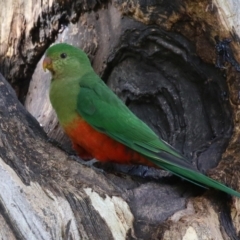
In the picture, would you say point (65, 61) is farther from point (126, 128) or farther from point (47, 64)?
point (126, 128)

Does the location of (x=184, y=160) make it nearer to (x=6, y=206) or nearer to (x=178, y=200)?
(x=178, y=200)

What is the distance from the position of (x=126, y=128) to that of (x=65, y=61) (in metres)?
0.71

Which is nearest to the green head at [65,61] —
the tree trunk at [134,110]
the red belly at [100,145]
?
the tree trunk at [134,110]

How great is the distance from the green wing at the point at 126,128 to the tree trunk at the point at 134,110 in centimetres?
12

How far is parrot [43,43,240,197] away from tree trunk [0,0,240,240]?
0.12 meters

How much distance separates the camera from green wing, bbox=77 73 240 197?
9.09 ft

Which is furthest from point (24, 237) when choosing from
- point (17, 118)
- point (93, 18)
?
point (93, 18)

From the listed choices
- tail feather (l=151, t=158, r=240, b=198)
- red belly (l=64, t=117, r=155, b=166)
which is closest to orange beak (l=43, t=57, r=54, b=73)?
red belly (l=64, t=117, r=155, b=166)

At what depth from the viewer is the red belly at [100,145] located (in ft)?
9.81

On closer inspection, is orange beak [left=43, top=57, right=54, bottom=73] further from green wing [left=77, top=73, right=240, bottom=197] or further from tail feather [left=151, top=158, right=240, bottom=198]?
tail feather [left=151, top=158, right=240, bottom=198]

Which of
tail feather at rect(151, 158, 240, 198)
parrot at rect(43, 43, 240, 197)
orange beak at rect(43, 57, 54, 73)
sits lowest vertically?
tail feather at rect(151, 158, 240, 198)

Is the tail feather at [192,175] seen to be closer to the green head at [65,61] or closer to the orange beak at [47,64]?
the green head at [65,61]

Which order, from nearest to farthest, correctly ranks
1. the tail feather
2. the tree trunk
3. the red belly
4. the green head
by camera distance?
the tree trunk, the tail feather, the red belly, the green head

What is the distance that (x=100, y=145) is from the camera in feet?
9.89
